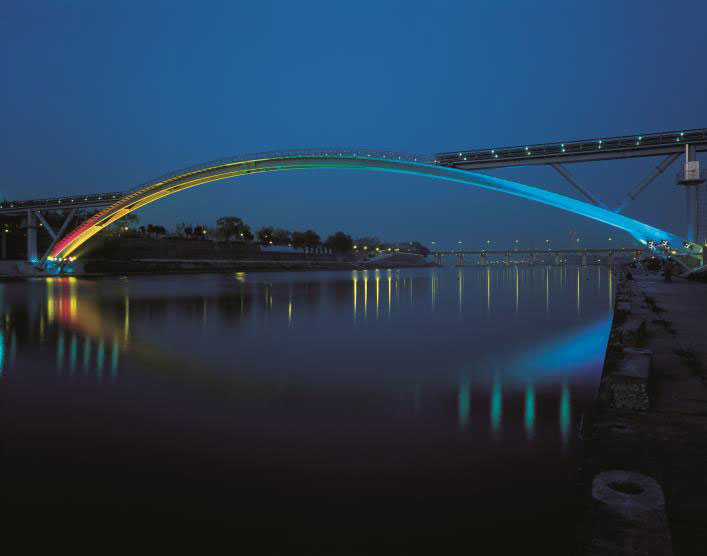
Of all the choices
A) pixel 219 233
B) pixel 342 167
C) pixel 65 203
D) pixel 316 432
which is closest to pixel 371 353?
pixel 316 432

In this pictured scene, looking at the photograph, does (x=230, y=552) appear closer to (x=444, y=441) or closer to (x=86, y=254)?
(x=444, y=441)

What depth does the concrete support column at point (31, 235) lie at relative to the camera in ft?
187

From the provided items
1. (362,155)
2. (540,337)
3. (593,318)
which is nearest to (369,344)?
(540,337)

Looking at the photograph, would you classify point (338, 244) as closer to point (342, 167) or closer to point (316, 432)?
point (342, 167)

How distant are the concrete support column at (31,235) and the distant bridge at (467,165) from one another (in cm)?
722

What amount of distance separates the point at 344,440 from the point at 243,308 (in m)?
14.2

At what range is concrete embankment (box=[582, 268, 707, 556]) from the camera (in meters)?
2.24

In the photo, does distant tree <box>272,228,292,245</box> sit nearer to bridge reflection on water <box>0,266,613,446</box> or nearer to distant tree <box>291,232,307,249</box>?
distant tree <box>291,232,307,249</box>

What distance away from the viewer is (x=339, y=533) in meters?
3.00

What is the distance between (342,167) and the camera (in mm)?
38969

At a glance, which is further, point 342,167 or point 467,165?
point 342,167

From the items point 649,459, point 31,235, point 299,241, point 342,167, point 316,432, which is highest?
point 299,241

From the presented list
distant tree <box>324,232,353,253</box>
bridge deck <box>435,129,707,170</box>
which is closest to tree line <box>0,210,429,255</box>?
distant tree <box>324,232,353,253</box>

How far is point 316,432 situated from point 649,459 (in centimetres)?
265
